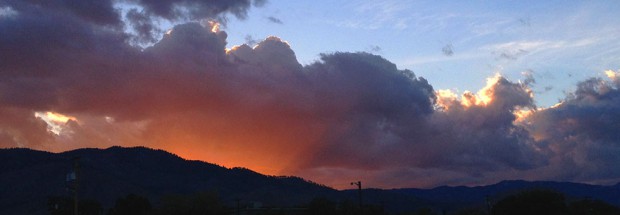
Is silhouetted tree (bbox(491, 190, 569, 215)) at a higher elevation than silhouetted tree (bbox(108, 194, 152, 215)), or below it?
below

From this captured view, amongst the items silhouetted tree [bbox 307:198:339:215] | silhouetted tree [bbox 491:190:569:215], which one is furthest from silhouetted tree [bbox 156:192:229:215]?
silhouetted tree [bbox 491:190:569:215]

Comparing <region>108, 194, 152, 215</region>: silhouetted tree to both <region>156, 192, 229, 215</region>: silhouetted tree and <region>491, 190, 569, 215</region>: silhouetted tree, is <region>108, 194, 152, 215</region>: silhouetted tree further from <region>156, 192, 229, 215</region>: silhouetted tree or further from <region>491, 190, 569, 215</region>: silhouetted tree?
<region>491, 190, 569, 215</region>: silhouetted tree

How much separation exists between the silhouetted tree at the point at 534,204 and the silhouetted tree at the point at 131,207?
67146 mm

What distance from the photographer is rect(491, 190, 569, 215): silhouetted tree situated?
13288 cm

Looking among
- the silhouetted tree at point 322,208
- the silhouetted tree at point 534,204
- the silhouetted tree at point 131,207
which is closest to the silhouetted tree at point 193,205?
the silhouetted tree at point 131,207

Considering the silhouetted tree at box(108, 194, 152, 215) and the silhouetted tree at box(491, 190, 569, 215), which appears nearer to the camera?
the silhouetted tree at box(108, 194, 152, 215)

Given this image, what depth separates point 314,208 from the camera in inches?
5556

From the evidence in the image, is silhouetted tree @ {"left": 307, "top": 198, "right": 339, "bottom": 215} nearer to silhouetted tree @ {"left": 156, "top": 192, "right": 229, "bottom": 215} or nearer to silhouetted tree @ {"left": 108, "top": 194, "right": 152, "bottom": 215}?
silhouetted tree @ {"left": 156, "top": 192, "right": 229, "bottom": 215}

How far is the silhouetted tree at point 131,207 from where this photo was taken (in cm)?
12679

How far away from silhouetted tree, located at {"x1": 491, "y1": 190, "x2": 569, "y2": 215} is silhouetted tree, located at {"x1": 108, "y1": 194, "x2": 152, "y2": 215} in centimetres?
6715

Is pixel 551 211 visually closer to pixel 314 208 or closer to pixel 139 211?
pixel 314 208

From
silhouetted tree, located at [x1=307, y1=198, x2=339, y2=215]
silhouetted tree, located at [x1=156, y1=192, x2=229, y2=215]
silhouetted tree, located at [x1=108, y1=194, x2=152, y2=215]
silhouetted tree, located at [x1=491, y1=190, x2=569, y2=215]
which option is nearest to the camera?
silhouetted tree, located at [x1=108, y1=194, x2=152, y2=215]

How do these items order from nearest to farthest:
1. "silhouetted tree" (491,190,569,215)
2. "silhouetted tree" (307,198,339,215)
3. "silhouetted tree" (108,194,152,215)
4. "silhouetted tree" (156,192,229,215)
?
"silhouetted tree" (108,194,152,215) → "silhouetted tree" (156,192,229,215) → "silhouetted tree" (491,190,569,215) → "silhouetted tree" (307,198,339,215)

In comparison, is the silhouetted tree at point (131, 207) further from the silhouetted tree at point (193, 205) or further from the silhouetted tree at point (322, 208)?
the silhouetted tree at point (322, 208)
